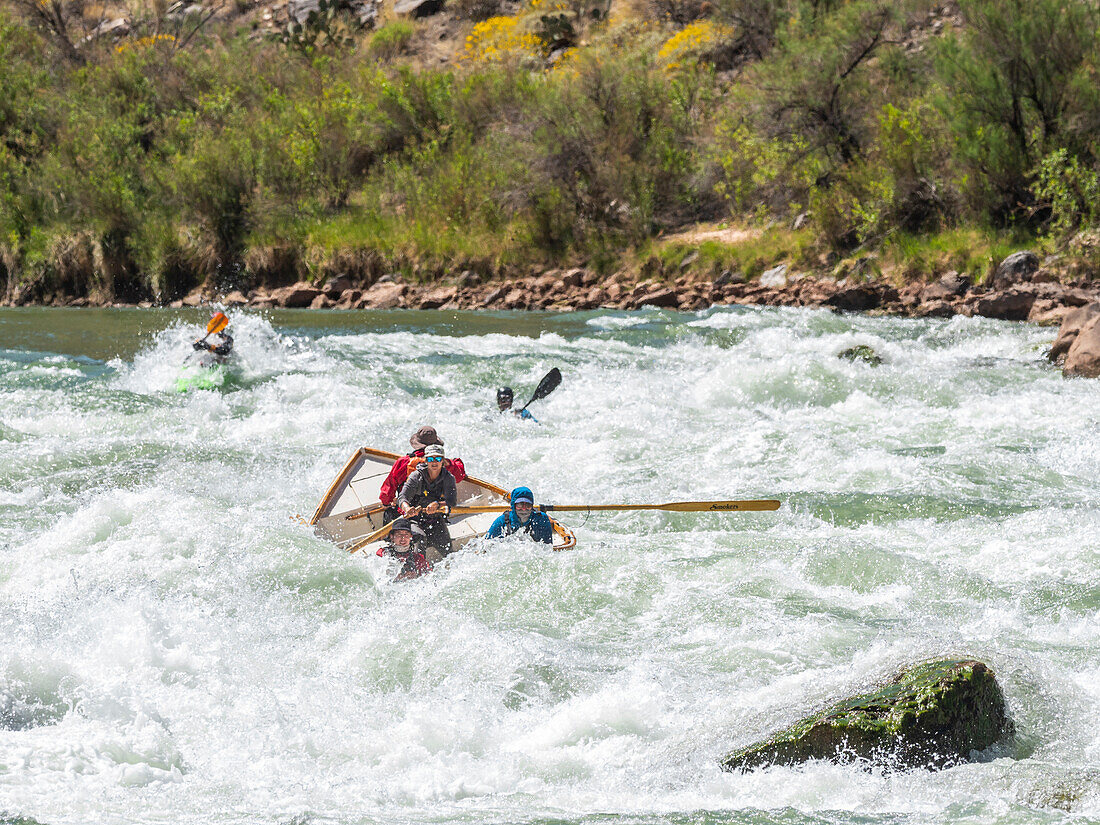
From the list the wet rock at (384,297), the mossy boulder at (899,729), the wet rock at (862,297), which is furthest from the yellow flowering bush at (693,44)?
the mossy boulder at (899,729)

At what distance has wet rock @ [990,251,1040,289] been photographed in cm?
1691

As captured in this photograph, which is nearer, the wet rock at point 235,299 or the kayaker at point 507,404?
the kayaker at point 507,404

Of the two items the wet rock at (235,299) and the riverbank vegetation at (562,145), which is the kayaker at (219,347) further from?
the wet rock at (235,299)

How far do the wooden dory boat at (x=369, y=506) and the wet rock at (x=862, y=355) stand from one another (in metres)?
6.58

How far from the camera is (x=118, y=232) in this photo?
26594mm

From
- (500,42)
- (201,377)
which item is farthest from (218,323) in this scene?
(500,42)

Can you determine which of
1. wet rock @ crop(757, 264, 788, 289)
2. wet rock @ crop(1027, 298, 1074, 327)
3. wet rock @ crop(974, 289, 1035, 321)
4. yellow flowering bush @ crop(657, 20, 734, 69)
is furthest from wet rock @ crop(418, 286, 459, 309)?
wet rock @ crop(1027, 298, 1074, 327)

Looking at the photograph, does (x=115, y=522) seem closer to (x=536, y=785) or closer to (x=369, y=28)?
(x=536, y=785)

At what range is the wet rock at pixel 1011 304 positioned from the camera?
15.9 metres

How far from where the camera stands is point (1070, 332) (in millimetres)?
12680

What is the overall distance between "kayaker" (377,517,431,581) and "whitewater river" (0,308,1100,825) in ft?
0.40

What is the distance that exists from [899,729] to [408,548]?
131 inches

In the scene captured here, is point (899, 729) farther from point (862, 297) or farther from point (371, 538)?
Result: point (862, 297)

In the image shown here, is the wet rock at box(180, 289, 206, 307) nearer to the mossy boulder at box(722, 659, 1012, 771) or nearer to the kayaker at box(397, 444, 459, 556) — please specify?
the kayaker at box(397, 444, 459, 556)
